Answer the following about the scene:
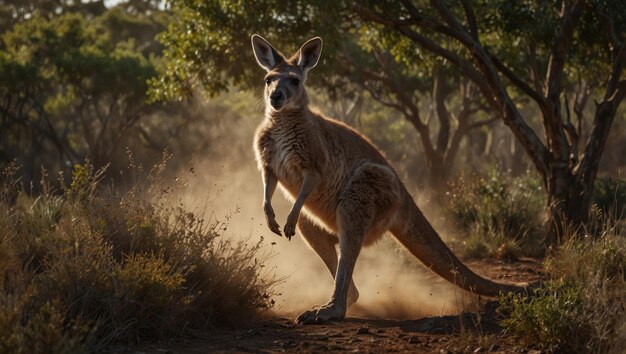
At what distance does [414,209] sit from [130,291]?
3.59 metres

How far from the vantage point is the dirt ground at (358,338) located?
6078mm

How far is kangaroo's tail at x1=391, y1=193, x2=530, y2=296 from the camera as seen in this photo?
27.2 feet

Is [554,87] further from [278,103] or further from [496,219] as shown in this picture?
[278,103]

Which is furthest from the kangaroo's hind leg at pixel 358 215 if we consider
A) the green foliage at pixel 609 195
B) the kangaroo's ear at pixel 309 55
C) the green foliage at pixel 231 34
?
the green foliage at pixel 609 195

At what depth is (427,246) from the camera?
8.46 m

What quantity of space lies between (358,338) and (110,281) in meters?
2.02

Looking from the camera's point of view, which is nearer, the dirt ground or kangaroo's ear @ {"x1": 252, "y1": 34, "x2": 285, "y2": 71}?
the dirt ground

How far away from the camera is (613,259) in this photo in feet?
26.5

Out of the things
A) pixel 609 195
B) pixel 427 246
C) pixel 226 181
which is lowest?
pixel 427 246

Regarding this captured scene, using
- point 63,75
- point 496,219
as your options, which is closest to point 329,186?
point 496,219

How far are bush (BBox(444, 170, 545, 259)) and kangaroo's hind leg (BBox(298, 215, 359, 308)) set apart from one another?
4.32 metres

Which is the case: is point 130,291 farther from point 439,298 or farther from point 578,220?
point 578,220

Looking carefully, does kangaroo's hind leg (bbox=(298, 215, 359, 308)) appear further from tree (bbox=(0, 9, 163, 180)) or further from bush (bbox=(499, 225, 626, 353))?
tree (bbox=(0, 9, 163, 180))

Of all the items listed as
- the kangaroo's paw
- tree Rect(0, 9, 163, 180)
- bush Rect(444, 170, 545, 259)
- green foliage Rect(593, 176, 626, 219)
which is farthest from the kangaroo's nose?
tree Rect(0, 9, 163, 180)
